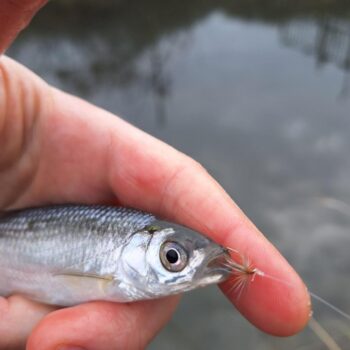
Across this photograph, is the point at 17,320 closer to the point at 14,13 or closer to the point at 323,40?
the point at 14,13

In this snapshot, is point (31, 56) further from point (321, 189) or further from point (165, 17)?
point (321, 189)

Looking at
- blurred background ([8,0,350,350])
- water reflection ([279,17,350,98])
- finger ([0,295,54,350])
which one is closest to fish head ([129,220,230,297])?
finger ([0,295,54,350])

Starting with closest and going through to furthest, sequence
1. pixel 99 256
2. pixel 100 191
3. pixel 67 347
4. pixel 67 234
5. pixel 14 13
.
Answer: pixel 14 13 < pixel 67 347 < pixel 99 256 < pixel 67 234 < pixel 100 191

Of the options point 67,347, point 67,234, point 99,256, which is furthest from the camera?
point 67,234

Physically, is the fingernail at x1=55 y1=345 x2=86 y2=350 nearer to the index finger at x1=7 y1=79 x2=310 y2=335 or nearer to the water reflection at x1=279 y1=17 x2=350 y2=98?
the index finger at x1=7 y1=79 x2=310 y2=335

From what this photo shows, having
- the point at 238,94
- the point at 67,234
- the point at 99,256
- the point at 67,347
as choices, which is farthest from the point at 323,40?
the point at 67,347

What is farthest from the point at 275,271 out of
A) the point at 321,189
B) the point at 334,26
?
the point at 334,26
